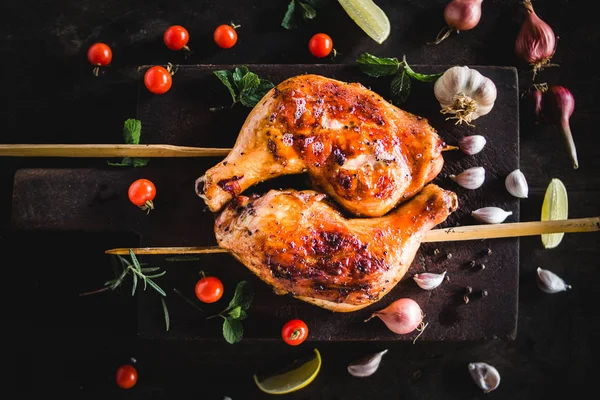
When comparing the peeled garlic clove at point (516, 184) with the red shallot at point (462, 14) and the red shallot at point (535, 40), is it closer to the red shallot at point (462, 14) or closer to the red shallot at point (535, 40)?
the red shallot at point (535, 40)

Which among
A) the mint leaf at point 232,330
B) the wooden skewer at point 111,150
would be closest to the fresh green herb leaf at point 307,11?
the wooden skewer at point 111,150

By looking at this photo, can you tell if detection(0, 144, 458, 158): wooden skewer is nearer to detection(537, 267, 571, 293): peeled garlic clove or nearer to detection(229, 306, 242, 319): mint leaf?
detection(229, 306, 242, 319): mint leaf

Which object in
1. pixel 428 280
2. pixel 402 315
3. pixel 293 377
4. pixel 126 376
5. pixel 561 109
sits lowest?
pixel 126 376

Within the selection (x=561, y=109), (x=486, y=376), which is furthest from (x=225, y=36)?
(x=486, y=376)

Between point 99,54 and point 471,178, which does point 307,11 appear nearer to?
point 99,54

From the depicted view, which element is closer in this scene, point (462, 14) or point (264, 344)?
point (462, 14)

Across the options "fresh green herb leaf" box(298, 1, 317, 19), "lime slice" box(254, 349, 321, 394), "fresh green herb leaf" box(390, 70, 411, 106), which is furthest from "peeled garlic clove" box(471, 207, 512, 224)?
"fresh green herb leaf" box(298, 1, 317, 19)
